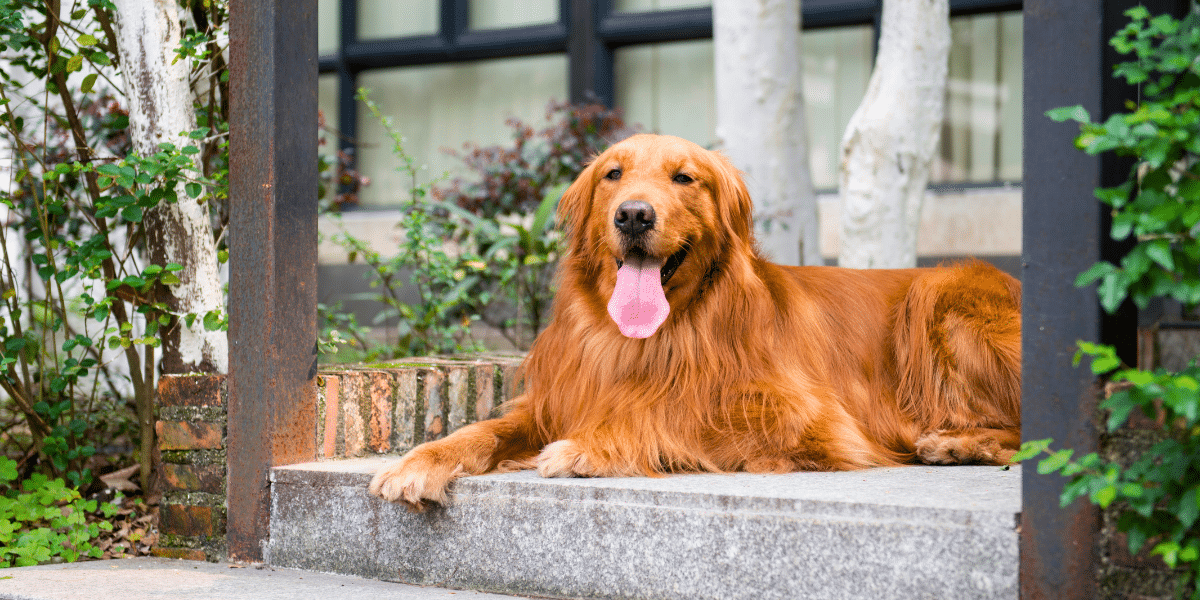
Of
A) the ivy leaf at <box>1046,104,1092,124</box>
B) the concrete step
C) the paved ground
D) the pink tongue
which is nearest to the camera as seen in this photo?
the ivy leaf at <box>1046,104,1092,124</box>

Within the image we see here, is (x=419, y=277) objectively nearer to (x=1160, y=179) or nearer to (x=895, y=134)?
(x=895, y=134)

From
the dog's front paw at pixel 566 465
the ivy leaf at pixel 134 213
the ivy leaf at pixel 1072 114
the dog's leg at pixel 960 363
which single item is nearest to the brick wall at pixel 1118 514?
the ivy leaf at pixel 1072 114

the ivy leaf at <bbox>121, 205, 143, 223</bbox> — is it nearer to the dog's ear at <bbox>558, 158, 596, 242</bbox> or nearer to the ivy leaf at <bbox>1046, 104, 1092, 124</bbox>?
the dog's ear at <bbox>558, 158, 596, 242</bbox>

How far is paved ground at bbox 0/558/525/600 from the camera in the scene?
8.31 ft

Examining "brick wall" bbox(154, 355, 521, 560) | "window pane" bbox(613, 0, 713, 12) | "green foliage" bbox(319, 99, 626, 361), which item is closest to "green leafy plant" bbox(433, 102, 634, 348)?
"green foliage" bbox(319, 99, 626, 361)

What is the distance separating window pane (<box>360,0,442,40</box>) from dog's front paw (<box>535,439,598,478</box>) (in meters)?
5.81

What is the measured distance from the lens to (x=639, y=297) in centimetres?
287

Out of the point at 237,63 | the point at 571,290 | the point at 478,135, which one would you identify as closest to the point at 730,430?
the point at 571,290

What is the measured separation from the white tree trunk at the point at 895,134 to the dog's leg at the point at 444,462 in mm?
2258

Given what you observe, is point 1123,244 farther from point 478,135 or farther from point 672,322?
point 478,135

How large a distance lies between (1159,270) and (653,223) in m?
1.35

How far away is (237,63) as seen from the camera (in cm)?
301

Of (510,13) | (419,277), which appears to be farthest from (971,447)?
(510,13)

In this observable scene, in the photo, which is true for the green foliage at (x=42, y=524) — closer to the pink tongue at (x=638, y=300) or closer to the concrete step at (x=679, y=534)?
the concrete step at (x=679, y=534)
